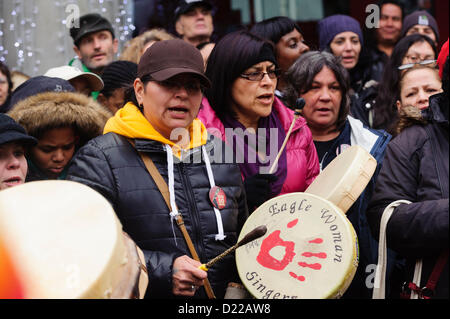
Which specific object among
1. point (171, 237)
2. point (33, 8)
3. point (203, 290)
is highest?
point (33, 8)

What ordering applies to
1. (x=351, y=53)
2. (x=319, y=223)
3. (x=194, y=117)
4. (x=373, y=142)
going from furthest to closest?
(x=351, y=53) → (x=373, y=142) → (x=194, y=117) → (x=319, y=223)

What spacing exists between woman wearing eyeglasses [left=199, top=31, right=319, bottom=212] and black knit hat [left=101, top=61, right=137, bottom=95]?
39.5 inches

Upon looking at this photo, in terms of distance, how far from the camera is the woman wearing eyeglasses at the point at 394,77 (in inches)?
190

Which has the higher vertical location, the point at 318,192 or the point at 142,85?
the point at 142,85

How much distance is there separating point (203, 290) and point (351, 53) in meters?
3.23

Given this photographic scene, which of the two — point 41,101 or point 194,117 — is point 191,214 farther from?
point 41,101

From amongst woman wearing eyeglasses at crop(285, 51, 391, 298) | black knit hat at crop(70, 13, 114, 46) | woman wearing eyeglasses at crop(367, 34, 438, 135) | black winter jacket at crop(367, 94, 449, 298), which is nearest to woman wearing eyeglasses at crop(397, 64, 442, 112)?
woman wearing eyeglasses at crop(367, 34, 438, 135)

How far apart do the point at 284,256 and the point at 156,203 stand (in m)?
0.61

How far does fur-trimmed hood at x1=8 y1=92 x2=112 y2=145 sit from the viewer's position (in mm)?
3727

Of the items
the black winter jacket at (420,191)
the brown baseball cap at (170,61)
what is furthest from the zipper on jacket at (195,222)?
the black winter jacket at (420,191)

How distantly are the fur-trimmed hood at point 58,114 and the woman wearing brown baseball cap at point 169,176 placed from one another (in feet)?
1.89

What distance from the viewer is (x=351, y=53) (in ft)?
18.9

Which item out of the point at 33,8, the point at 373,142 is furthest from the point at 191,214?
the point at 33,8

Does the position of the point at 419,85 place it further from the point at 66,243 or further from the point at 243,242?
the point at 66,243
